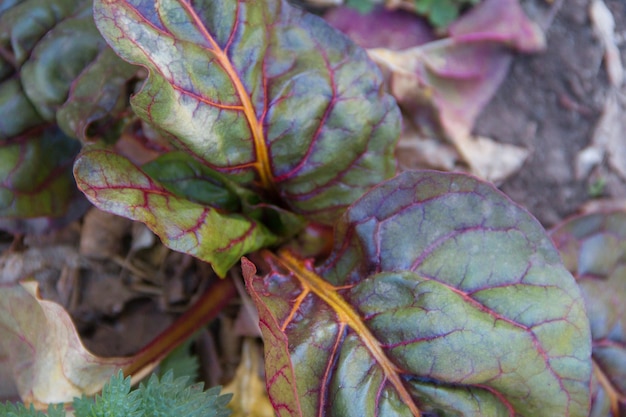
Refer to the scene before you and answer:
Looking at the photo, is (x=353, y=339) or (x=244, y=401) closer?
(x=353, y=339)

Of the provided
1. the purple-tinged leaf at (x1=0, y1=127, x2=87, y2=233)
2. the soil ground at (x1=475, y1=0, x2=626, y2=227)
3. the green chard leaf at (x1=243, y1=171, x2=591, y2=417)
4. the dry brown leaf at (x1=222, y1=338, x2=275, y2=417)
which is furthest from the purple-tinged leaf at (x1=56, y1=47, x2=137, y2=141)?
the soil ground at (x1=475, y1=0, x2=626, y2=227)

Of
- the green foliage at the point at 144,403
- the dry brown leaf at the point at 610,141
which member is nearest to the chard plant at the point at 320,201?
the green foliage at the point at 144,403

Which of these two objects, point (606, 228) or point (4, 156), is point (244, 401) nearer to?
point (4, 156)

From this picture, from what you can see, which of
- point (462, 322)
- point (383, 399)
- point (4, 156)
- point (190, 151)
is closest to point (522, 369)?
point (462, 322)

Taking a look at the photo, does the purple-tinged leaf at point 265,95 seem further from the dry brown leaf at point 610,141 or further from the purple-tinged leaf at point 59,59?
the dry brown leaf at point 610,141

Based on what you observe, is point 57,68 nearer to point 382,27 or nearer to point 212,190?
point 212,190

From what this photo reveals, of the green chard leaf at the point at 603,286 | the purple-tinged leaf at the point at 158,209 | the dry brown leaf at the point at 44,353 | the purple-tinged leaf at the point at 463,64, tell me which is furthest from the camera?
the purple-tinged leaf at the point at 463,64
